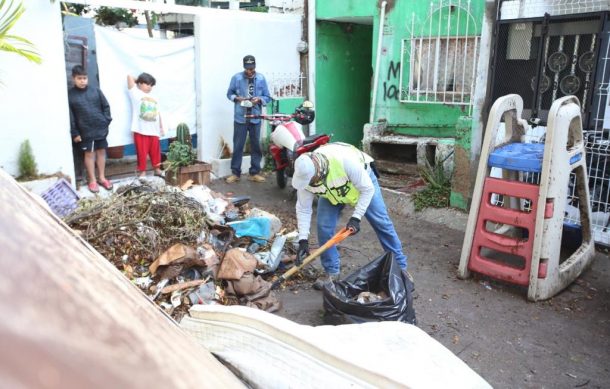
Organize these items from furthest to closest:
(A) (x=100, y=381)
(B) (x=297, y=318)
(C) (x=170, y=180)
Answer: (C) (x=170, y=180), (B) (x=297, y=318), (A) (x=100, y=381)

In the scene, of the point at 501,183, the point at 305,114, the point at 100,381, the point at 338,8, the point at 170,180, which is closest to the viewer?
the point at 100,381

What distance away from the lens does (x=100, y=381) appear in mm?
743

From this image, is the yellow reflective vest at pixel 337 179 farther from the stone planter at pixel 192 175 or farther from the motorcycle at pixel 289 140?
the stone planter at pixel 192 175

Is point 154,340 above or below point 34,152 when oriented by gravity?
above

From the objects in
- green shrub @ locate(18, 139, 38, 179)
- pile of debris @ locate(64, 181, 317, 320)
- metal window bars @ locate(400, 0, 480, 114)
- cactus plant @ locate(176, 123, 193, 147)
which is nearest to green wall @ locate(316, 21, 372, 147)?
metal window bars @ locate(400, 0, 480, 114)

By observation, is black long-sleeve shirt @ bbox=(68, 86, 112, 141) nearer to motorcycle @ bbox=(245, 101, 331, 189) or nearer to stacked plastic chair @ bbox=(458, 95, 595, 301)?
motorcycle @ bbox=(245, 101, 331, 189)

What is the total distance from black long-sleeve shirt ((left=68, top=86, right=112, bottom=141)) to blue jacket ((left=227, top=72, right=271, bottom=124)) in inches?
77.6

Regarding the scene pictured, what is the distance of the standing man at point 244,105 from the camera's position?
8078 millimetres

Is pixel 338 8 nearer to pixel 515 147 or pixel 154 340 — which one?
pixel 515 147

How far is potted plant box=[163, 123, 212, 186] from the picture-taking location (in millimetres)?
7160

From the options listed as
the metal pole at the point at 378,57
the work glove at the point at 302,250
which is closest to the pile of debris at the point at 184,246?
the work glove at the point at 302,250

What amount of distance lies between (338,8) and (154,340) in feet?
29.1

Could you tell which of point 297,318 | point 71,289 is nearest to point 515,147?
point 297,318

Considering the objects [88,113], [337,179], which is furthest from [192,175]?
[337,179]
